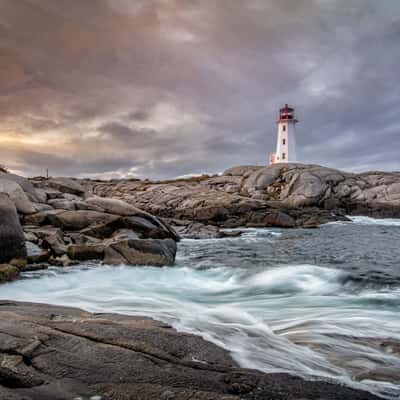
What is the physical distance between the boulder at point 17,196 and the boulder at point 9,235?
5.43 m

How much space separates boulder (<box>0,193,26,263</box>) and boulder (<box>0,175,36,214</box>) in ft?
17.8

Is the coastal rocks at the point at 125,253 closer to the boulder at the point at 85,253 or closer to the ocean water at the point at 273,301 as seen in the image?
the boulder at the point at 85,253

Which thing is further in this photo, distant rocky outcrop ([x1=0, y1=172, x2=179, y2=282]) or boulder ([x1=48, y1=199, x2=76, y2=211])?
boulder ([x1=48, y1=199, x2=76, y2=211])

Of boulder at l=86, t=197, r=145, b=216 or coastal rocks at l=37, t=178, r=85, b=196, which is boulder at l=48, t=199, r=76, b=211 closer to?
boulder at l=86, t=197, r=145, b=216

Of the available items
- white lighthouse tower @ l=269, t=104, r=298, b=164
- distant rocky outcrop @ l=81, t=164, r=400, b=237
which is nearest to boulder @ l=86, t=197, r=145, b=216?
distant rocky outcrop @ l=81, t=164, r=400, b=237

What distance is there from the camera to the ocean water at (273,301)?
4445 millimetres

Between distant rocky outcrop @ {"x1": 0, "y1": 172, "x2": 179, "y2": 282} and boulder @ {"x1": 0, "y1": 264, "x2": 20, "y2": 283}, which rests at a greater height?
distant rocky outcrop @ {"x1": 0, "y1": 172, "x2": 179, "y2": 282}

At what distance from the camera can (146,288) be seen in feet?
29.1

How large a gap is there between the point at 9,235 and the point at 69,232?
16.4 feet

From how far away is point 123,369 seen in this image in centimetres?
333

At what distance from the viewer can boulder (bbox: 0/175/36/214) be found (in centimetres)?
1522

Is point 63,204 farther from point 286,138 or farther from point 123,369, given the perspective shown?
point 286,138

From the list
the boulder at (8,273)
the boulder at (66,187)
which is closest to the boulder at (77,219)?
the boulder at (8,273)

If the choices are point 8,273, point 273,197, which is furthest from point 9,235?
point 273,197
